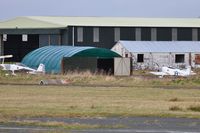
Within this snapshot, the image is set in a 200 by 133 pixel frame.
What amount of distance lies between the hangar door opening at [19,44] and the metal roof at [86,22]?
278cm

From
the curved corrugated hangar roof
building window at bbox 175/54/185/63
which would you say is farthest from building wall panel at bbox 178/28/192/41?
the curved corrugated hangar roof

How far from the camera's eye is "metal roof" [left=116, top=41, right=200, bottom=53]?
282 feet

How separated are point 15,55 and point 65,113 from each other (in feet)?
274

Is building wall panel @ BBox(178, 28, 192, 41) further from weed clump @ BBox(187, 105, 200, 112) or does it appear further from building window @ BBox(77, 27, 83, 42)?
weed clump @ BBox(187, 105, 200, 112)

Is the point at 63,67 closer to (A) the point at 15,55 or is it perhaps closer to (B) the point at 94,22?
(B) the point at 94,22

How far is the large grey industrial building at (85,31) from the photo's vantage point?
92.9 metres

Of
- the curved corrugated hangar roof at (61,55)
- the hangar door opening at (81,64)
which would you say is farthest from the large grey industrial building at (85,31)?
the hangar door opening at (81,64)

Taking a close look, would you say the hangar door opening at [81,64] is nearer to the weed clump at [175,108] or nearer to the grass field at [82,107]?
the grass field at [82,107]

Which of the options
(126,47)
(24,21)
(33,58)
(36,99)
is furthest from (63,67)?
(24,21)

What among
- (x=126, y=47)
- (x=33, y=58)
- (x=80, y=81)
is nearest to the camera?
(x=80, y=81)

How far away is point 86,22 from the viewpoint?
96.0m

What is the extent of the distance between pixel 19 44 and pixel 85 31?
16.7 metres

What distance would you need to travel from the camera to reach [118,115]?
851 inches

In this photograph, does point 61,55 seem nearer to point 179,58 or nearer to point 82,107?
point 179,58
